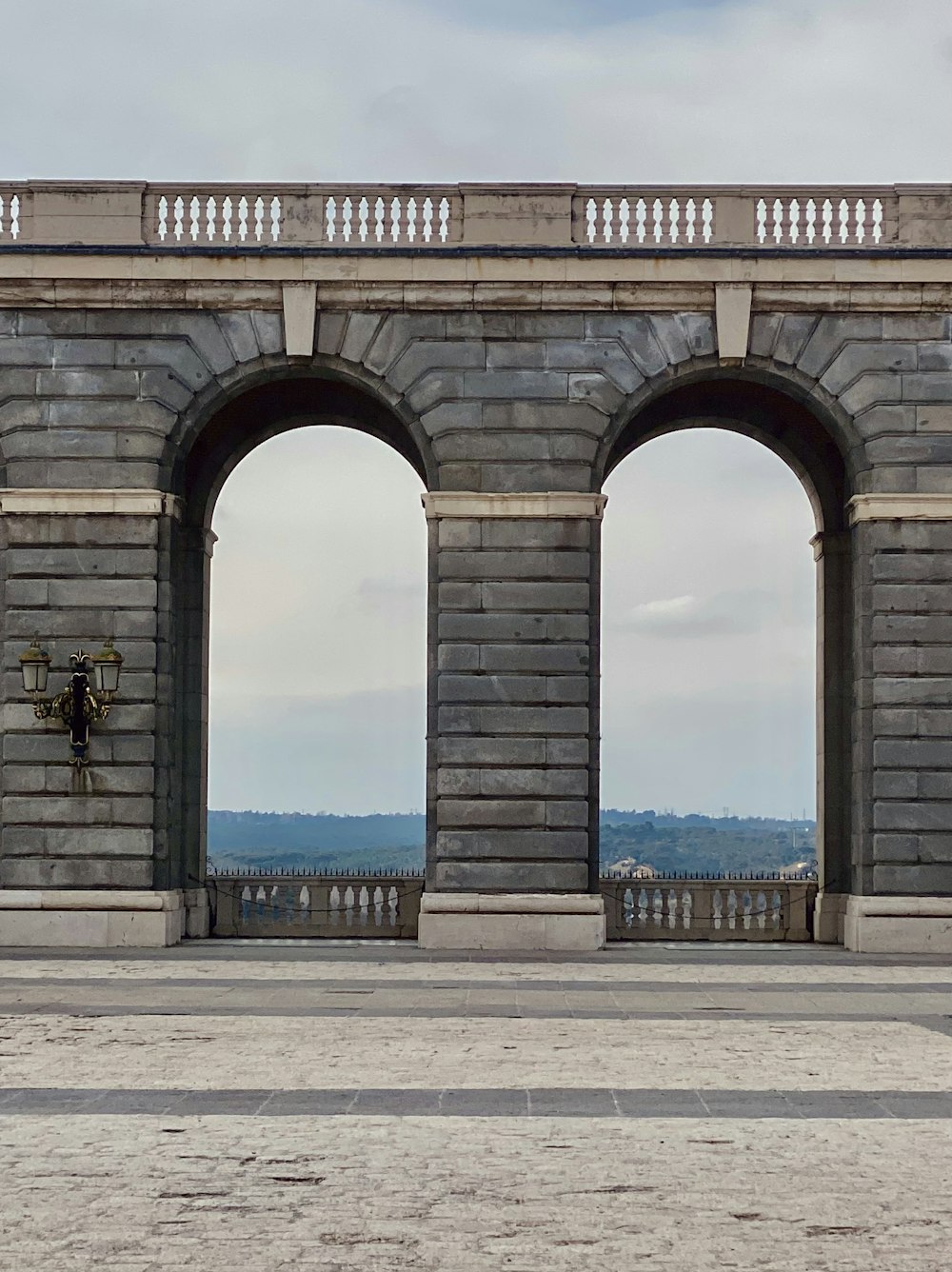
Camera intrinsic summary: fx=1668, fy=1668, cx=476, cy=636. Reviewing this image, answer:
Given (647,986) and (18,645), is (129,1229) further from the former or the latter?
(18,645)

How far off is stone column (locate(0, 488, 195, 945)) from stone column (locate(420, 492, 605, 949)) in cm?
498

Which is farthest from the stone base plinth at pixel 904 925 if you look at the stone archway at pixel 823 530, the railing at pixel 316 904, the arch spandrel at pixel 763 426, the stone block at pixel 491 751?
the railing at pixel 316 904

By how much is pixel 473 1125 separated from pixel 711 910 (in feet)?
62.6

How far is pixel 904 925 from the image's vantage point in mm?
29406

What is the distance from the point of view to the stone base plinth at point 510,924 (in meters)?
29.3

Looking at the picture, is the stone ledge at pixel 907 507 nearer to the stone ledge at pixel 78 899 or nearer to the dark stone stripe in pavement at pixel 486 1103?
the stone ledge at pixel 78 899

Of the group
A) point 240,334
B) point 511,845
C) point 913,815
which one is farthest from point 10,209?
point 913,815

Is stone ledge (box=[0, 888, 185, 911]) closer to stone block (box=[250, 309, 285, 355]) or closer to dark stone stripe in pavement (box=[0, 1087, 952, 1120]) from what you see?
stone block (box=[250, 309, 285, 355])

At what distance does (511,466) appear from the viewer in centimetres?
3016

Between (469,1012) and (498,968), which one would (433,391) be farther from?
(469,1012)

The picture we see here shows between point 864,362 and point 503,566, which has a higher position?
point 864,362

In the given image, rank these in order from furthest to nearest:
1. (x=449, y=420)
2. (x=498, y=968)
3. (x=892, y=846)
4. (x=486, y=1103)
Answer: (x=449, y=420)
(x=892, y=846)
(x=498, y=968)
(x=486, y=1103)

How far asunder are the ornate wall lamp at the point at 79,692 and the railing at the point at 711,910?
1028 cm

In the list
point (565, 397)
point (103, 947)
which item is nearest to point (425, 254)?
point (565, 397)
